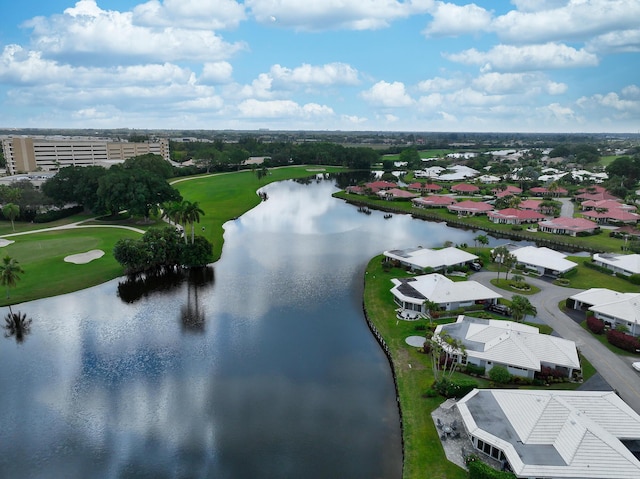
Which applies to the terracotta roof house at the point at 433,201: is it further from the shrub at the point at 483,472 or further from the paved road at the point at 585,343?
the shrub at the point at 483,472

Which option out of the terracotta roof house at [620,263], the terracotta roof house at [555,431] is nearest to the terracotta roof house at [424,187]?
the terracotta roof house at [620,263]

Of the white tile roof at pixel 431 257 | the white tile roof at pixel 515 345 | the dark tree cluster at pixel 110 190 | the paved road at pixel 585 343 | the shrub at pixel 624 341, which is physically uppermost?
the dark tree cluster at pixel 110 190

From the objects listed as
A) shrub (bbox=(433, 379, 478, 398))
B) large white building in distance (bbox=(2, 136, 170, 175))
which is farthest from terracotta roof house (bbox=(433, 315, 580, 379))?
large white building in distance (bbox=(2, 136, 170, 175))

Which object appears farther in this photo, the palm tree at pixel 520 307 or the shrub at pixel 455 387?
the palm tree at pixel 520 307

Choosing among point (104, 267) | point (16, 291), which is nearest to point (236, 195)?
point (104, 267)

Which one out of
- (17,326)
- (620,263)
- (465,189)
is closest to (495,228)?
(620,263)

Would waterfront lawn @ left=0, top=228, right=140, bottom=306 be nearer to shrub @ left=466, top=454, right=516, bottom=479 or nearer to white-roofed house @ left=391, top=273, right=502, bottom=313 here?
white-roofed house @ left=391, top=273, right=502, bottom=313

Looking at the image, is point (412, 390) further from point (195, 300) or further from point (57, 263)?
point (57, 263)
